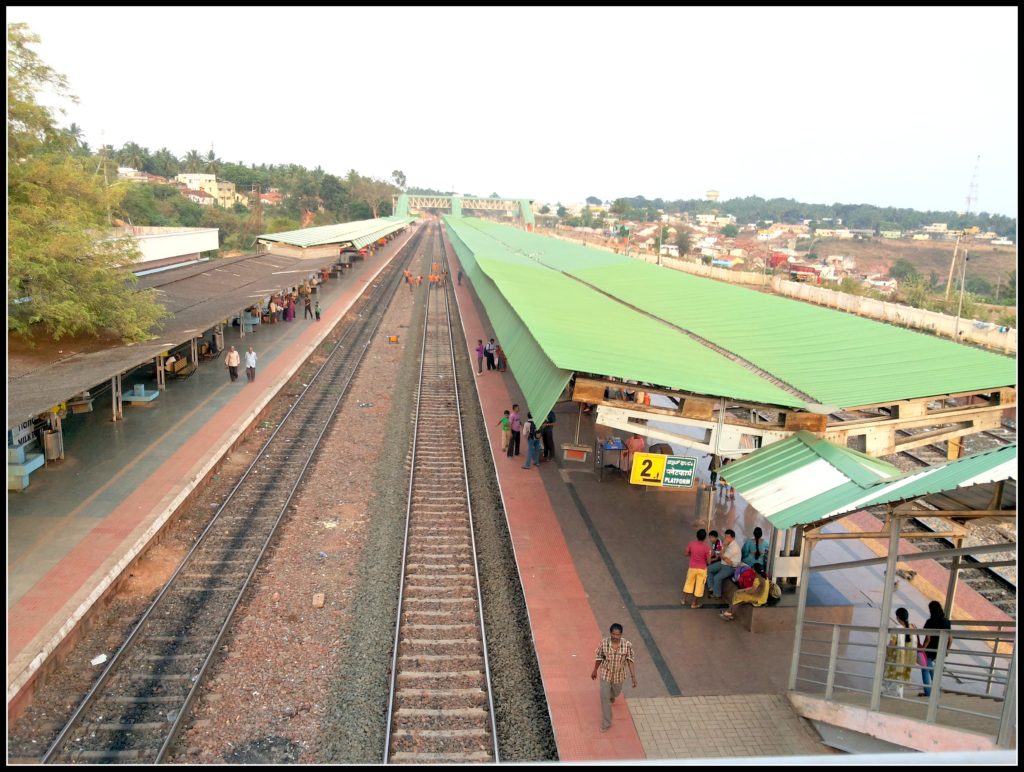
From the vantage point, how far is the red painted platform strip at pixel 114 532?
8734 mm

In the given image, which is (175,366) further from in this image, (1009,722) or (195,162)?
(195,162)

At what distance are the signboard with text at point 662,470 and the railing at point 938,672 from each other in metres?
2.66

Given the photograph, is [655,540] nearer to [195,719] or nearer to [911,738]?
[911,738]

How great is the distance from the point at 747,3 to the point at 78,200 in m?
16.8

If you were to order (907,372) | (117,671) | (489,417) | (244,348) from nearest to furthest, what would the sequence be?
(117,671)
(907,372)
(489,417)
(244,348)

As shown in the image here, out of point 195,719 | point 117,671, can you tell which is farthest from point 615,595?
point 117,671

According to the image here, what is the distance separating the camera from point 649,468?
35.4ft

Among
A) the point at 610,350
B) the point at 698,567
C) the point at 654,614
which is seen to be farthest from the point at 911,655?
the point at 610,350

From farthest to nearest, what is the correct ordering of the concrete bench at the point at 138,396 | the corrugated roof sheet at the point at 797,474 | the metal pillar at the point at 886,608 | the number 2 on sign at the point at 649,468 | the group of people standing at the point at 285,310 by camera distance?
the group of people standing at the point at 285,310 → the concrete bench at the point at 138,396 → the number 2 on sign at the point at 649,468 → the corrugated roof sheet at the point at 797,474 → the metal pillar at the point at 886,608

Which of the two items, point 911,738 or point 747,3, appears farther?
point 911,738

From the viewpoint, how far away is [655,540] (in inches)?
492

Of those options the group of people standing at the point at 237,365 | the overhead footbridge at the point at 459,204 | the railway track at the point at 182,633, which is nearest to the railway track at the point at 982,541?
the railway track at the point at 182,633

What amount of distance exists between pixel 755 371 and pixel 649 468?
9.86ft

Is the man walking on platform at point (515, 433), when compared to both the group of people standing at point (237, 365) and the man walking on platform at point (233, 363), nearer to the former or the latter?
the group of people standing at point (237, 365)
